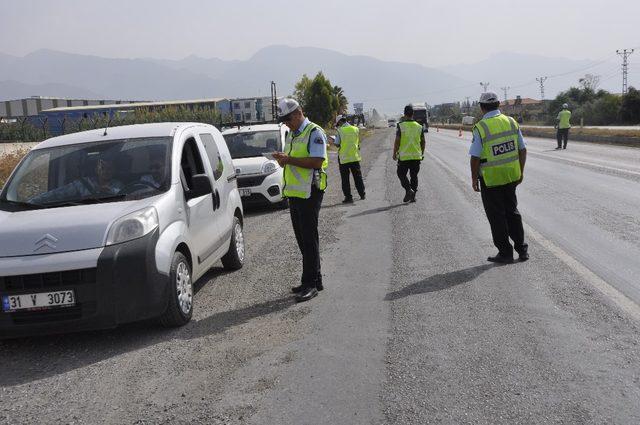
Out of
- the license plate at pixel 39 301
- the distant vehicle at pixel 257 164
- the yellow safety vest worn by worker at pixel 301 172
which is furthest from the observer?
the distant vehicle at pixel 257 164

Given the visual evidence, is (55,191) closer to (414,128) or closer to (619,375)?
(619,375)

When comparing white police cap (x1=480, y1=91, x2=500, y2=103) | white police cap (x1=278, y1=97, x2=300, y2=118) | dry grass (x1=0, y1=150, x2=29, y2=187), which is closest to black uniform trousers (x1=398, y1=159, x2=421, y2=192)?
white police cap (x1=480, y1=91, x2=500, y2=103)

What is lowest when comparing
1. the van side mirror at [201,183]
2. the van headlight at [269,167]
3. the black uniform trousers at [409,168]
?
the black uniform trousers at [409,168]

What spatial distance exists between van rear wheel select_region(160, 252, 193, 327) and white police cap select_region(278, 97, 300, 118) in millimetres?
1718

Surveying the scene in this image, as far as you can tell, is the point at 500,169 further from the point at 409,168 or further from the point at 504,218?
the point at 409,168

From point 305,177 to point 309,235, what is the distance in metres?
0.59

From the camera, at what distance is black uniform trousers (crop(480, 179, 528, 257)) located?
702 centimetres

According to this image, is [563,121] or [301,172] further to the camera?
[563,121]

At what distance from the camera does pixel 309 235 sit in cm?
623

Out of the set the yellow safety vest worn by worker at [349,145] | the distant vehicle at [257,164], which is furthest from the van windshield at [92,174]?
the yellow safety vest worn by worker at [349,145]

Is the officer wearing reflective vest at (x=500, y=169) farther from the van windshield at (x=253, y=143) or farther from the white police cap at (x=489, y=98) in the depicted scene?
the van windshield at (x=253, y=143)

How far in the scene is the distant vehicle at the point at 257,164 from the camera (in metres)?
12.6

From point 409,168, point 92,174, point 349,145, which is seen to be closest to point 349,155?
point 349,145

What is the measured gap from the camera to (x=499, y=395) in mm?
3596
